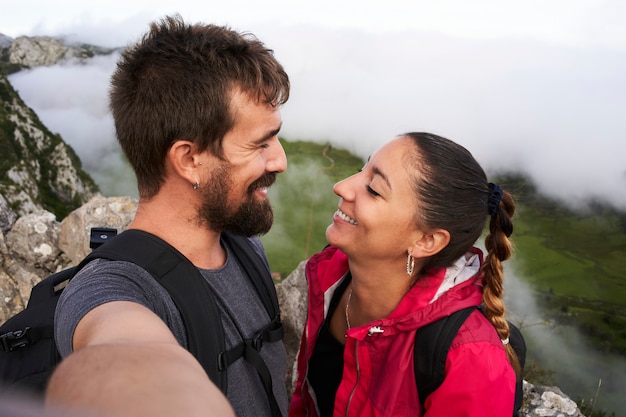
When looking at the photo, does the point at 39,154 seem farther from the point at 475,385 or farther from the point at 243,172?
the point at 475,385

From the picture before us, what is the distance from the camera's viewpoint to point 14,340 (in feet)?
9.66

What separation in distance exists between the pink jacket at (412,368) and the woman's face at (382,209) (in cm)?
46

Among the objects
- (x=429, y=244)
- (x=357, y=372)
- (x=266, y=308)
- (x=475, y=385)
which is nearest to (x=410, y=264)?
(x=429, y=244)

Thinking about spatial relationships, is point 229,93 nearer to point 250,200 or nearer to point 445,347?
point 250,200

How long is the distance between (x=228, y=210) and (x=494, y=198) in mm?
2332

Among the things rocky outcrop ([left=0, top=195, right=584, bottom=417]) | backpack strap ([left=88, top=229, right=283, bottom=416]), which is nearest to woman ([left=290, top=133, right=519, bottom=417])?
backpack strap ([left=88, top=229, right=283, bottom=416])

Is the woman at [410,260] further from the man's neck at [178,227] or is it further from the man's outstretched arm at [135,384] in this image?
the man's outstretched arm at [135,384]

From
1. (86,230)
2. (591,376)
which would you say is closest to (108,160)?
(591,376)

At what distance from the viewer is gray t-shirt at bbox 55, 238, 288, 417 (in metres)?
2.36

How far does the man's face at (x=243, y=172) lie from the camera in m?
3.41

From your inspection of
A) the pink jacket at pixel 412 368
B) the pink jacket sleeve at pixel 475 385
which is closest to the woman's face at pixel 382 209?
the pink jacket at pixel 412 368

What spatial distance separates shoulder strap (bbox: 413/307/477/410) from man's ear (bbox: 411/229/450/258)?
0.65 meters

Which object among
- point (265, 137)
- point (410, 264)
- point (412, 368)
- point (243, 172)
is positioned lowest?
point (412, 368)

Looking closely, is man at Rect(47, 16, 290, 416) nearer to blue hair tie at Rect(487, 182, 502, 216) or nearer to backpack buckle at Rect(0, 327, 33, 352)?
backpack buckle at Rect(0, 327, 33, 352)
